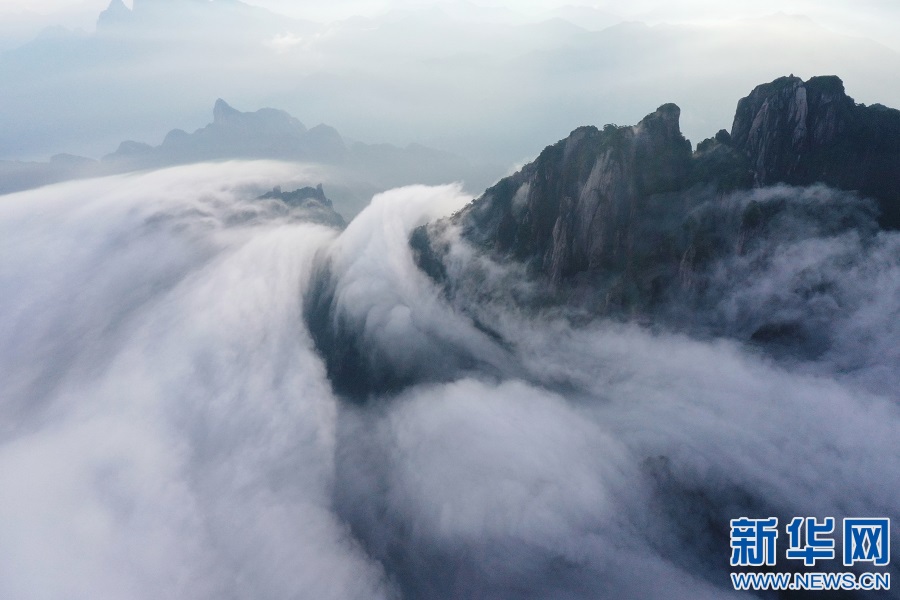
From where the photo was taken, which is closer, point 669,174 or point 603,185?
point 603,185

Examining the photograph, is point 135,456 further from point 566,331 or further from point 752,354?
point 752,354

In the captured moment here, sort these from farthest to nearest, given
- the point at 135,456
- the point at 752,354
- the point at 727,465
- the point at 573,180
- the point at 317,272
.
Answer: the point at 317,272 < the point at 135,456 < the point at 573,180 < the point at 752,354 < the point at 727,465

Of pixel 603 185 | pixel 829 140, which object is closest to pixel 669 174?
pixel 603 185

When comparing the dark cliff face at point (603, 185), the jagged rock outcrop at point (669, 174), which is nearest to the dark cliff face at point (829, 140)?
the jagged rock outcrop at point (669, 174)

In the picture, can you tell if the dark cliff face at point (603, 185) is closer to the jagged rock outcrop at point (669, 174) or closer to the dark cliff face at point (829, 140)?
the jagged rock outcrop at point (669, 174)

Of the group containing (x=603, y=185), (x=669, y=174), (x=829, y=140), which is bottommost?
(x=603, y=185)

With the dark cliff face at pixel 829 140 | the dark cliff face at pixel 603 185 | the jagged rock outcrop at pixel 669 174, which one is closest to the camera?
the dark cliff face at pixel 829 140

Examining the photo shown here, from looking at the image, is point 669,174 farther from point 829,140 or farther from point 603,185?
point 829,140

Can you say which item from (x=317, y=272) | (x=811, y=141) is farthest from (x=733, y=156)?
(x=317, y=272)

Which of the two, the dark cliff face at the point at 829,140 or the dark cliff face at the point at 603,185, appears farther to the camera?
the dark cliff face at the point at 603,185
